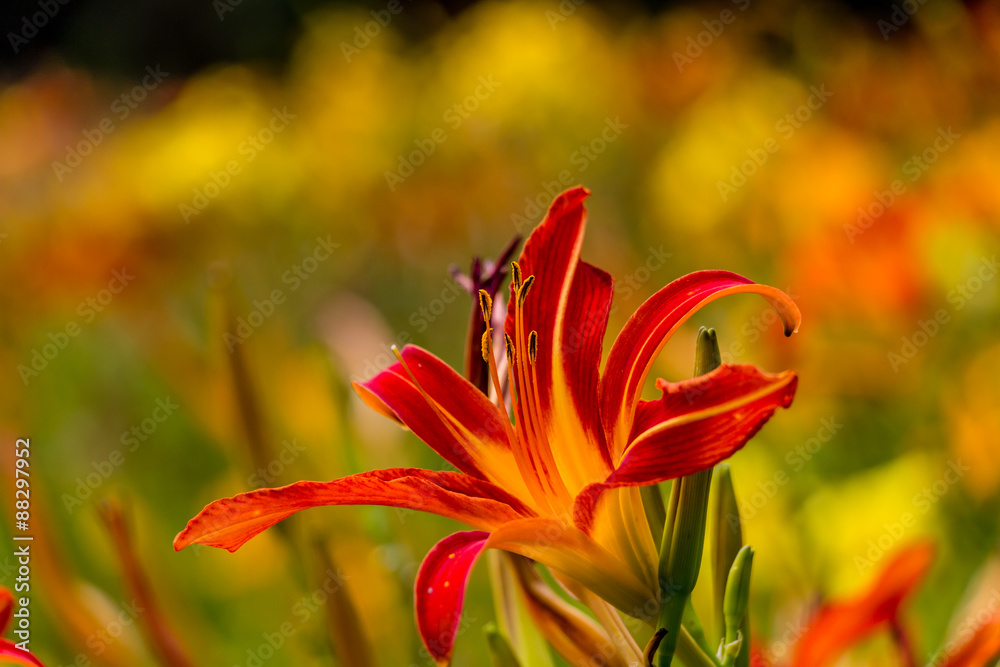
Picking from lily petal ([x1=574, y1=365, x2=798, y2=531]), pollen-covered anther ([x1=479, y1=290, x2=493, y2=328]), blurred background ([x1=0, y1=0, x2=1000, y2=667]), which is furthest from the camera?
blurred background ([x1=0, y1=0, x2=1000, y2=667])

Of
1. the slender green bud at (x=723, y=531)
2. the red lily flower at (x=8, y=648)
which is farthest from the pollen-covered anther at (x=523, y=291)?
the red lily flower at (x=8, y=648)

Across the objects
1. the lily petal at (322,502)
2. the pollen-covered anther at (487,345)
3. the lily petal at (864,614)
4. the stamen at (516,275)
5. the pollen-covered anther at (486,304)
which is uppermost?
the stamen at (516,275)

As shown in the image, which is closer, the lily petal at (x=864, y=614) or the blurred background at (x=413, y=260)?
the lily petal at (x=864, y=614)

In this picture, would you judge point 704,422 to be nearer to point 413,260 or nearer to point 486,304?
point 486,304

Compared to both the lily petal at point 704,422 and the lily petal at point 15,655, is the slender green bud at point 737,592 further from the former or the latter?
the lily petal at point 15,655

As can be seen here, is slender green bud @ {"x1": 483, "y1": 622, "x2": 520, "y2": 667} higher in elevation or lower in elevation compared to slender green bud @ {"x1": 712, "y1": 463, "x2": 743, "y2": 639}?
lower

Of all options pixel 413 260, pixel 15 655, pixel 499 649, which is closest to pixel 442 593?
pixel 499 649

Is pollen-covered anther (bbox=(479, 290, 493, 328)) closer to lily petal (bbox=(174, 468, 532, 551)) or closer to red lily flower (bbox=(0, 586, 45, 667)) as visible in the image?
lily petal (bbox=(174, 468, 532, 551))

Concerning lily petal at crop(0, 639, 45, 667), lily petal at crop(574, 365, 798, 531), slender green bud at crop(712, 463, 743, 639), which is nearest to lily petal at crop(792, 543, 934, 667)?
slender green bud at crop(712, 463, 743, 639)
